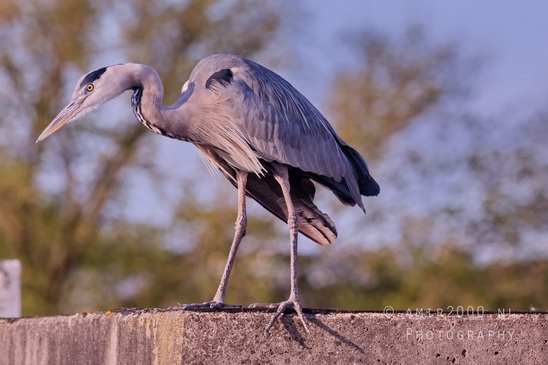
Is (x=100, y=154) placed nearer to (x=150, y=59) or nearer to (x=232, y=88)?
(x=150, y=59)

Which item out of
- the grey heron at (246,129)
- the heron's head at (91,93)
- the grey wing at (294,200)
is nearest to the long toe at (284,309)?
the grey heron at (246,129)

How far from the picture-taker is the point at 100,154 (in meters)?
15.1

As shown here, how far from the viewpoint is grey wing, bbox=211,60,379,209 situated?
481cm

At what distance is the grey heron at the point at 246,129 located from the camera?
15.6ft

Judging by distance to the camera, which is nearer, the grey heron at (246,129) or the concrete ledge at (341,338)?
the concrete ledge at (341,338)

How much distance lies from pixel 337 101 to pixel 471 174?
2996mm

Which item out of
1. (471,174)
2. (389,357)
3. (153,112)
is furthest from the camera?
(471,174)

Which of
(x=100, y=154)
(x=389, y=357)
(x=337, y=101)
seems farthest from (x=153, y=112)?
(x=337, y=101)

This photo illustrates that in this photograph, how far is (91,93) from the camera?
4844 mm

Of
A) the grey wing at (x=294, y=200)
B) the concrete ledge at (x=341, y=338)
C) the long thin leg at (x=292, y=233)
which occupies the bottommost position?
the concrete ledge at (x=341, y=338)

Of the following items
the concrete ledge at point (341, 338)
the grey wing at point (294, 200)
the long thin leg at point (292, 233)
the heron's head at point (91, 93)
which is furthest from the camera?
the grey wing at point (294, 200)

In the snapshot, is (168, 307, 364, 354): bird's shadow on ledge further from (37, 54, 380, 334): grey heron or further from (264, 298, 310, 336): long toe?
(37, 54, 380, 334): grey heron

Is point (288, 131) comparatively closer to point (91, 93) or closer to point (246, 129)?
point (246, 129)

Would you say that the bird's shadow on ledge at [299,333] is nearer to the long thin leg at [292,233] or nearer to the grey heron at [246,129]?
the long thin leg at [292,233]
